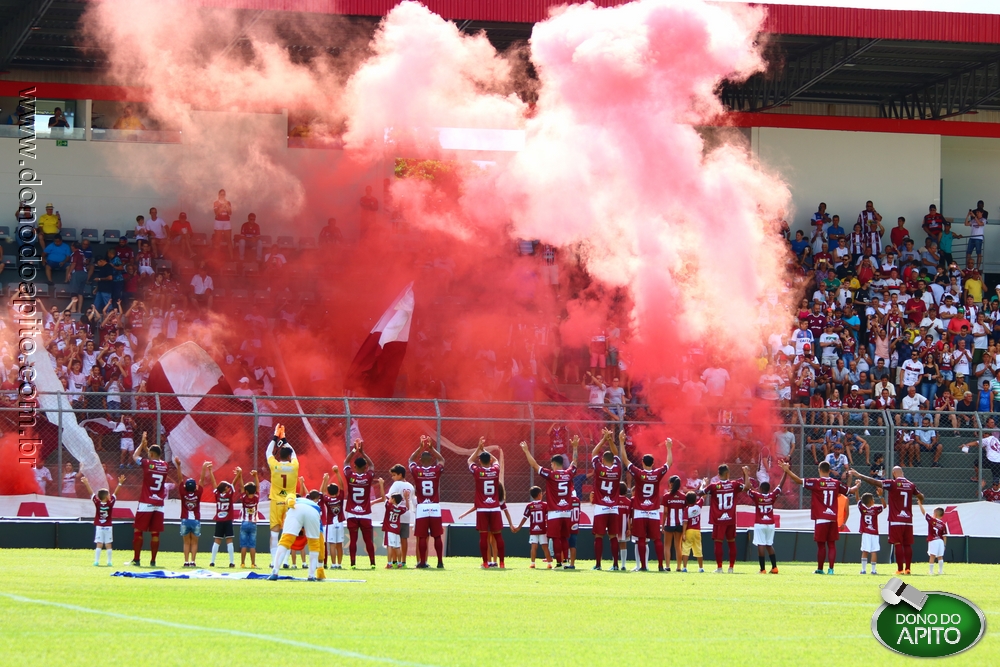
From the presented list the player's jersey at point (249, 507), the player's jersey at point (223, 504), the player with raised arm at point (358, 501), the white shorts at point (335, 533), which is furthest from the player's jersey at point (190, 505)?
the player with raised arm at point (358, 501)

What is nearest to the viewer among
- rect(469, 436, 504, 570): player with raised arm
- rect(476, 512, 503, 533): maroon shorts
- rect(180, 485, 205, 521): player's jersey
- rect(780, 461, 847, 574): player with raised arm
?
rect(180, 485, 205, 521): player's jersey

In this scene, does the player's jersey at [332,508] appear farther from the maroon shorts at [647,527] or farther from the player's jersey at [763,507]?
the player's jersey at [763,507]

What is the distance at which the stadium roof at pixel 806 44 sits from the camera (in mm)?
27234

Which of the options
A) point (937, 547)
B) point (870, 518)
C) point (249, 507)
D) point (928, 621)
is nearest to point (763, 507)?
point (870, 518)

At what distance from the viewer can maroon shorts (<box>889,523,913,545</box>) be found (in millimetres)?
19438

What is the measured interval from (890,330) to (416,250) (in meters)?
10.6

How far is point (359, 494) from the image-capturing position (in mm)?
18203

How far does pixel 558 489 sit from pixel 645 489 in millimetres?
1251

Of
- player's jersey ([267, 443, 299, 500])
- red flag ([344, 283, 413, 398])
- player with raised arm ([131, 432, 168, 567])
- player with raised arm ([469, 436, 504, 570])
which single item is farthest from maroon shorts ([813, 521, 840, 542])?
player with raised arm ([131, 432, 168, 567])

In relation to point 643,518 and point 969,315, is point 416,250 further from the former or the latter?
point 969,315

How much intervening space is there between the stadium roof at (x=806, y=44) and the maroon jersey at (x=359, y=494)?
497 inches

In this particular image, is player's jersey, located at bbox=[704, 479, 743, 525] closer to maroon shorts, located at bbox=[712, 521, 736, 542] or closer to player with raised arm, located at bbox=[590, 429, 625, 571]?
maroon shorts, located at bbox=[712, 521, 736, 542]

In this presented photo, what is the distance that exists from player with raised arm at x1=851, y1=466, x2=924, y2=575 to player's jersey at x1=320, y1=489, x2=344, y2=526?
7.86 m

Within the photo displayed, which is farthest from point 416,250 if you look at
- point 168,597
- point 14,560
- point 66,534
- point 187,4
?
point 168,597
